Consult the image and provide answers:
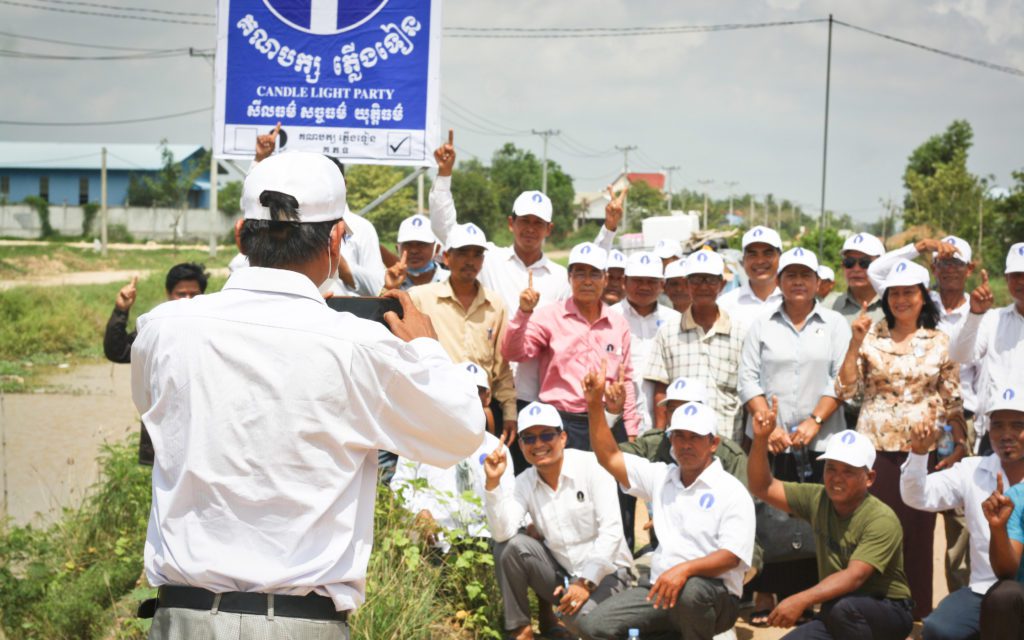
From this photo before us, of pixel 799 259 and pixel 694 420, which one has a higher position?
pixel 799 259

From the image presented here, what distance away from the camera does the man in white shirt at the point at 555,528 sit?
5.73 metres

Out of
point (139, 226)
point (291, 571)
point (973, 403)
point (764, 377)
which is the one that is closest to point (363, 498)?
point (291, 571)

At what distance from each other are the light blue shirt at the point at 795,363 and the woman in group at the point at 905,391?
0.23 metres

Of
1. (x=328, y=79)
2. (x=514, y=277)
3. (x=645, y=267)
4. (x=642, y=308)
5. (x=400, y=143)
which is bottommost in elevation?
(x=642, y=308)

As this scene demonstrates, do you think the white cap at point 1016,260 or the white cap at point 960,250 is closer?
the white cap at point 1016,260

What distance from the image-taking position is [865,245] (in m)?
7.50

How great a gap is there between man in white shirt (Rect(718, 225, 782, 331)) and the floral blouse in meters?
1.16

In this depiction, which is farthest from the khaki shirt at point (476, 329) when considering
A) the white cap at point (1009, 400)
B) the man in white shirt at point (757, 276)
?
the white cap at point (1009, 400)

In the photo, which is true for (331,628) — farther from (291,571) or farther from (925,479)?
(925,479)

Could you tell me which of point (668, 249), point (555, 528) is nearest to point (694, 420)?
point (555, 528)

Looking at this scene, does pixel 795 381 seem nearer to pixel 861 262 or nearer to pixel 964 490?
pixel 964 490

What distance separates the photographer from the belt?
7.93 feet

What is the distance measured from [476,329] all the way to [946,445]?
9.97 ft

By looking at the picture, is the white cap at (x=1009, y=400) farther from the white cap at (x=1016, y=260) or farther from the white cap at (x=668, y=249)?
the white cap at (x=668, y=249)
